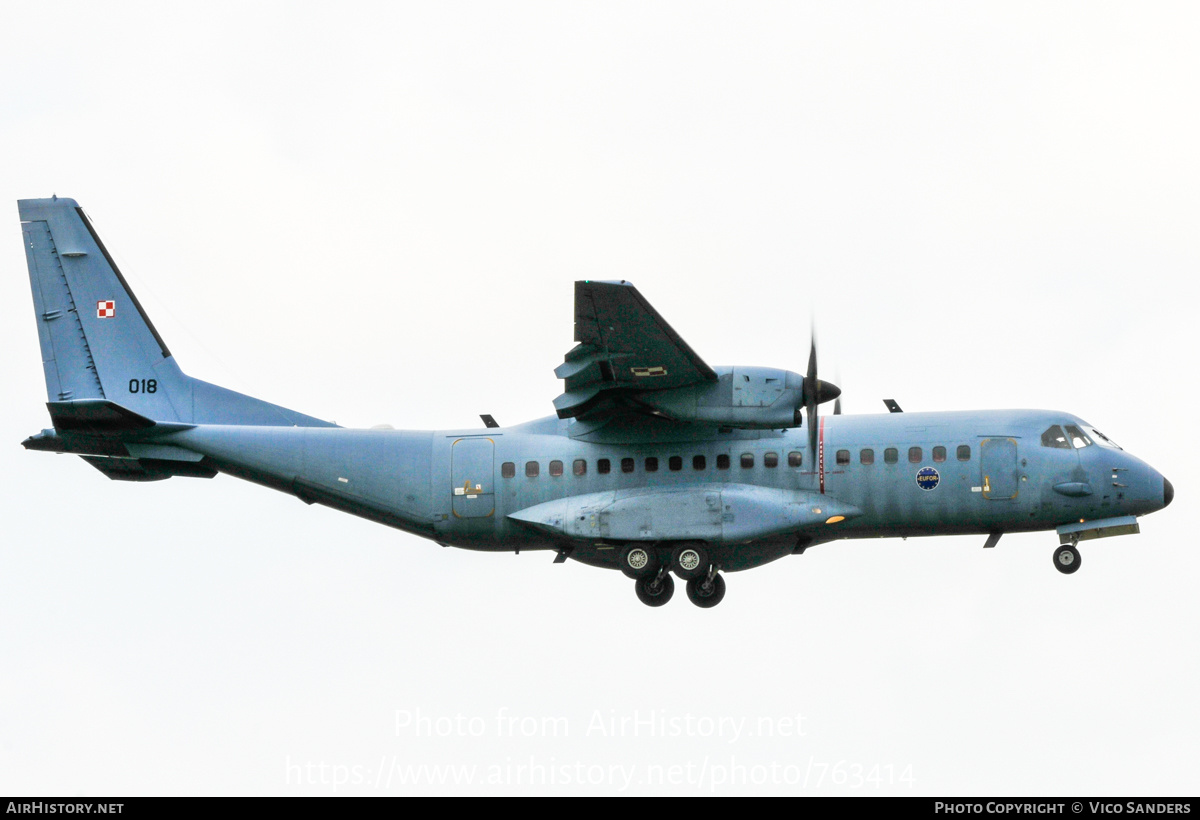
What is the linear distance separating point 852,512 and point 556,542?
512 centimetres

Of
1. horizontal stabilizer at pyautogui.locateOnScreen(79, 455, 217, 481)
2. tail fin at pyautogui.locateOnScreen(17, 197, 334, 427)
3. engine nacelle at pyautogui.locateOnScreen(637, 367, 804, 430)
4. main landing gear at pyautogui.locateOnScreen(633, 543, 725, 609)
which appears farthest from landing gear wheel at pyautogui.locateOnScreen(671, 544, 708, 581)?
horizontal stabilizer at pyautogui.locateOnScreen(79, 455, 217, 481)

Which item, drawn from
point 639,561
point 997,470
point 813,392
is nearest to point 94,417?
point 639,561

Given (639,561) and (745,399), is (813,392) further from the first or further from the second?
(639,561)

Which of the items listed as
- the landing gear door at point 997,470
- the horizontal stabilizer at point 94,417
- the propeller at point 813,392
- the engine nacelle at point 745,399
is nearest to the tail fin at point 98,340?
the horizontal stabilizer at point 94,417

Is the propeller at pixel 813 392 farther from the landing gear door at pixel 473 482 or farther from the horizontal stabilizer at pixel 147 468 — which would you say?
the horizontal stabilizer at pixel 147 468

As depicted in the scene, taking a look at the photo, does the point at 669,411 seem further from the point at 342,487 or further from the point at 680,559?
the point at 342,487

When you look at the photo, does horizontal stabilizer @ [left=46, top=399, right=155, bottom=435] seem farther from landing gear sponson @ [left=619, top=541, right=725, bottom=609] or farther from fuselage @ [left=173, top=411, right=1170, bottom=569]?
landing gear sponson @ [left=619, top=541, right=725, bottom=609]

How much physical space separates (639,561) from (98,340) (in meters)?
10.9

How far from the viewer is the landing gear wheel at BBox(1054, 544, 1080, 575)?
27.2 m

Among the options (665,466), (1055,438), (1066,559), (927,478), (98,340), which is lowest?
(1066,559)

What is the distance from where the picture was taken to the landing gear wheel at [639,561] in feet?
88.9

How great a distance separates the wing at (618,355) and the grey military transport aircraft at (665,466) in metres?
0.04

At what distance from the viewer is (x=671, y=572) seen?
27328 millimetres

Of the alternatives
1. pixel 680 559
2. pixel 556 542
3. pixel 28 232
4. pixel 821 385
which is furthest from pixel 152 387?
pixel 821 385
